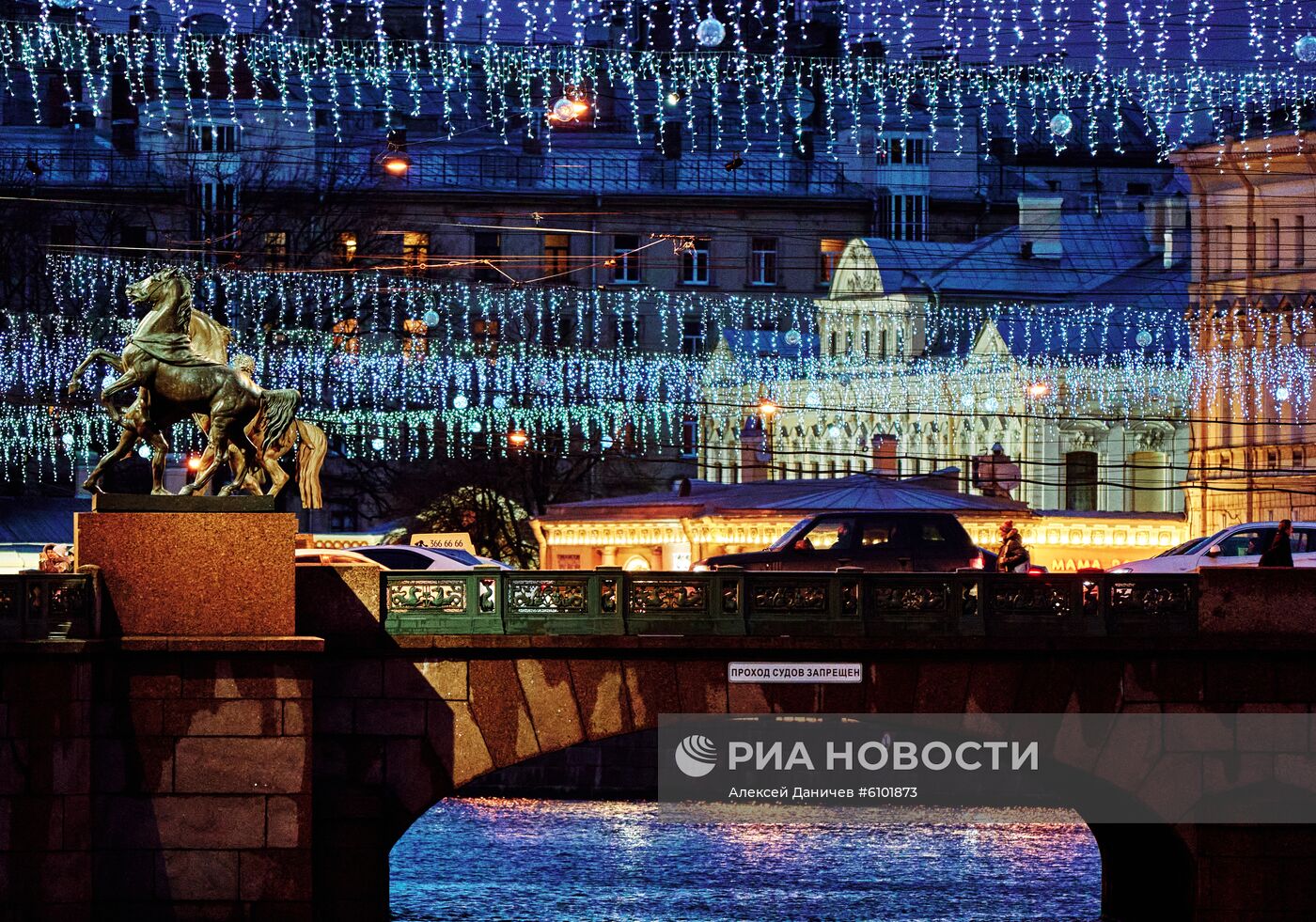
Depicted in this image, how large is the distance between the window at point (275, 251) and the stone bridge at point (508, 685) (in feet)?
100

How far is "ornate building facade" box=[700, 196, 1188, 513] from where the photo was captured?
57.4m

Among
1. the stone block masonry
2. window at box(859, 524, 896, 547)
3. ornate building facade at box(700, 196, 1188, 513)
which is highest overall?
ornate building facade at box(700, 196, 1188, 513)

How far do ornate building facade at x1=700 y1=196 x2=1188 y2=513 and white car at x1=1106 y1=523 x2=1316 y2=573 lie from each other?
2180cm

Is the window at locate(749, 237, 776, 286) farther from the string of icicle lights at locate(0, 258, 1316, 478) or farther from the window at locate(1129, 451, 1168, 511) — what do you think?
the window at locate(1129, 451, 1168, 511)

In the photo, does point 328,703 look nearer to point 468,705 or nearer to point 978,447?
point 468,705

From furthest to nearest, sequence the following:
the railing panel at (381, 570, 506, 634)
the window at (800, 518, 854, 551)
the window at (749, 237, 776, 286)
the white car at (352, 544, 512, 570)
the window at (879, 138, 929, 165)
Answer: the window at (879, 138, 929, 165) < the window at (749, 237, 776, 286) < the window at (800, 518, 854, 551) < the white car at (352, 544, 512, 570) < the railing panel at (381, 570, 506, 634)

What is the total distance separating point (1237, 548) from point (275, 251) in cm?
3012

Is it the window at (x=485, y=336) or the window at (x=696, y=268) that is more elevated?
the window at (x=696, y=268)

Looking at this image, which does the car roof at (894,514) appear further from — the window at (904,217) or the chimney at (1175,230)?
the window at (904,217)

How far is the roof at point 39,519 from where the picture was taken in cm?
5281

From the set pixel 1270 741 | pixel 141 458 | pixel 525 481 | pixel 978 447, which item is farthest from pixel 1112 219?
pixel 1270 741

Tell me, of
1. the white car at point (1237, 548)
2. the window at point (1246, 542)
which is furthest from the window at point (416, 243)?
the window at point (1246, 542)

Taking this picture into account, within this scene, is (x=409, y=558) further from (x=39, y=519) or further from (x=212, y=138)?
(x=212, y=138)

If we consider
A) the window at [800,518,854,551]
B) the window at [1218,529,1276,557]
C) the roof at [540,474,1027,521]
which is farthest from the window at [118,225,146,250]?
the window at [1218,529,1276,557]
